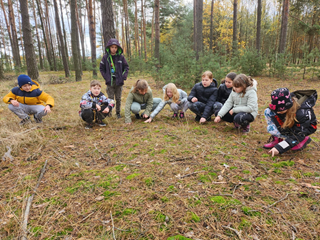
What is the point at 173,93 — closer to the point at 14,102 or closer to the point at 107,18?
the point at 107,18

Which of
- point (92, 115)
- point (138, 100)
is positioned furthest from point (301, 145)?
point (92, 115)

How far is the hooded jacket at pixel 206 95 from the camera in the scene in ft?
14.4

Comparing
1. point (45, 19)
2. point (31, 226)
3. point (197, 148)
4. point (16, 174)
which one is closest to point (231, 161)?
point (197, 148)

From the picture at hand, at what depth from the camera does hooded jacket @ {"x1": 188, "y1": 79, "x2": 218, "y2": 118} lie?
4.38m

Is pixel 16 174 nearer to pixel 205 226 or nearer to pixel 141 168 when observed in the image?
pixel 141 168

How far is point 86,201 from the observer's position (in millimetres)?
1926

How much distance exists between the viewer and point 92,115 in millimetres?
4254

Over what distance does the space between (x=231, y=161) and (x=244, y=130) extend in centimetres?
152

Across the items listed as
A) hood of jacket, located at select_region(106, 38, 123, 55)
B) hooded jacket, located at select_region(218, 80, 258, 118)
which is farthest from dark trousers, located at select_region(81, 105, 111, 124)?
hooded jacket, located at select_region(218, 80, 258, 118)

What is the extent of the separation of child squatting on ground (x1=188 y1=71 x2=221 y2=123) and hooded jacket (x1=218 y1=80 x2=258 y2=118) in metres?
0.46

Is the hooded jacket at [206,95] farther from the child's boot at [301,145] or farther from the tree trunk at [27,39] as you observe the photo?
the tree trunk at [27,39]

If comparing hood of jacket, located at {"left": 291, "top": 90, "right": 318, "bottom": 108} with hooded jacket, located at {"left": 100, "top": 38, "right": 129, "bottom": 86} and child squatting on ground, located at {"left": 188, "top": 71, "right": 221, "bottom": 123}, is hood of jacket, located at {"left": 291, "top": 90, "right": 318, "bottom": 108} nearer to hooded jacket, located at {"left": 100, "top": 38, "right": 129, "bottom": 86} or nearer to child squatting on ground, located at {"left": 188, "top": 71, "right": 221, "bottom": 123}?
child squatting on ground, located at {"left": 188, "top": 71, "right": 221, "bottom": 123}

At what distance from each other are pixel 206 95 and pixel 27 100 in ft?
13.7

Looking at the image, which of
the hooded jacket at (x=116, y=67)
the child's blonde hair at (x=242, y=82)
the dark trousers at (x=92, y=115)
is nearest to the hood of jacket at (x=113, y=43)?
the hooded jacket at (x=116, y=67)
